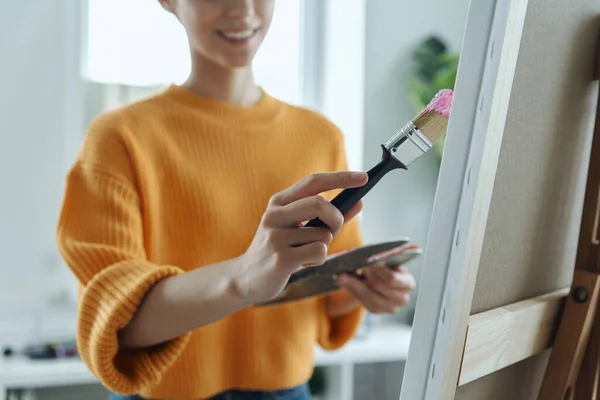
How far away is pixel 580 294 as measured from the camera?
0.60m

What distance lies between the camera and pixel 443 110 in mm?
466

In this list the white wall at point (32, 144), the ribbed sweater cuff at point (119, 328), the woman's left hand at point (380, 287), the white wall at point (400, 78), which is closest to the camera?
the ribbed sweater cuff at point (119, 328)

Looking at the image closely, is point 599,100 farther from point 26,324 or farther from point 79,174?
point 26,324

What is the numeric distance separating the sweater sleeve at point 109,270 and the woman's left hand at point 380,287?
21 centimetres

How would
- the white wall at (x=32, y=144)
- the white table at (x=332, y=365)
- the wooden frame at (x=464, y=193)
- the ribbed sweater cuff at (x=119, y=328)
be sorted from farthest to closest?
the white wall at (x=32, y=144) → the white table at (x=332, y=365) → the ribbed sweater cuff at (x=119, y=328) → the wooden frame at (x=464, y=193)

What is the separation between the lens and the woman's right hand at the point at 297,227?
17.7 inches

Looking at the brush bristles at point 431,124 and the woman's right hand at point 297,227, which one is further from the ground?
the brush bristles at point 431,124

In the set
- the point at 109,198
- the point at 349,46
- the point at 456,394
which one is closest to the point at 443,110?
the point at 456,394

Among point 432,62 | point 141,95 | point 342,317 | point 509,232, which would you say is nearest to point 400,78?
point 432,62

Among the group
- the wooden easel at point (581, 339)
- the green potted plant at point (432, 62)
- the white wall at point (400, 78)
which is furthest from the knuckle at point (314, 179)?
the green potted plant at point (432, 62)

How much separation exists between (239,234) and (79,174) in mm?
162

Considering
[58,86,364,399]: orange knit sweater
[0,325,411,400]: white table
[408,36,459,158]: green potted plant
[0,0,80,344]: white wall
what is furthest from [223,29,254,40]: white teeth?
[408,36,459,158]: green potted plant

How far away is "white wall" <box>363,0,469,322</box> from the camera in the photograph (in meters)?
1.81

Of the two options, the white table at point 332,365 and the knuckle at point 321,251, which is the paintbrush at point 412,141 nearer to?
the knuckle at point 321,251
